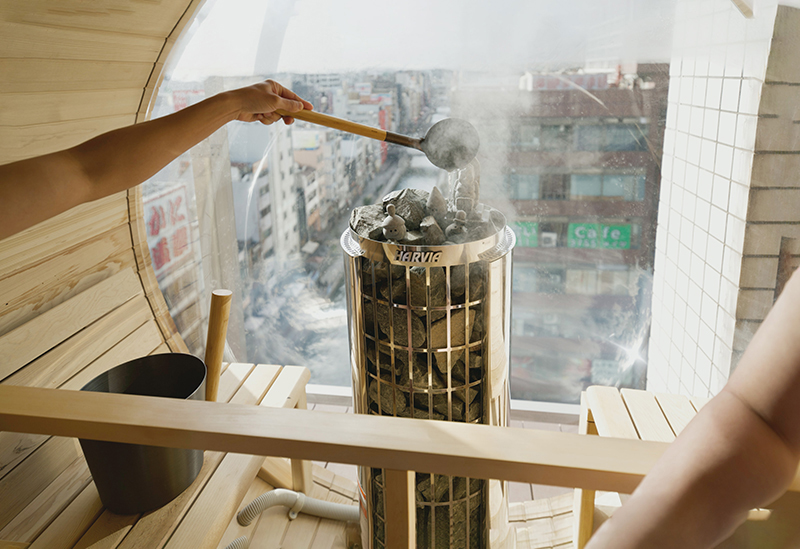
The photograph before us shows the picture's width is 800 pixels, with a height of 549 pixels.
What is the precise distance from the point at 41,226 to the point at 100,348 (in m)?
0.44

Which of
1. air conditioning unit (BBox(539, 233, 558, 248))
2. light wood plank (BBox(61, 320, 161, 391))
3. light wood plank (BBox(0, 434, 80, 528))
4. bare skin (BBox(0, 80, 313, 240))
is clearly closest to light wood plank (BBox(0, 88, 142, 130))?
bare skin (BBox(0, 80, 313, 240))

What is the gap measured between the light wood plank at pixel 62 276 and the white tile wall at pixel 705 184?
197cm

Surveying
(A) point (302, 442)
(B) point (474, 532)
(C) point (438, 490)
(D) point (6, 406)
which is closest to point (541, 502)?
(B) point (474, 532)

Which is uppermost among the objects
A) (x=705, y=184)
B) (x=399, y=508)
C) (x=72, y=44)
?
(x=72, y=44)

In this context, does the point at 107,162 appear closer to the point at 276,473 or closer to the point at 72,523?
the point at 72,523

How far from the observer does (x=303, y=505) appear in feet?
6.77

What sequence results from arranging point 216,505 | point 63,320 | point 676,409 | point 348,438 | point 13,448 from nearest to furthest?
point 348,438 < point 216,505 < point 13,448 < point 63,320 < point 676,409

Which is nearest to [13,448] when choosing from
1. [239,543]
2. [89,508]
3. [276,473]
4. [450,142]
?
[89,508]

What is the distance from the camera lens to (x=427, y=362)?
4.75 feet

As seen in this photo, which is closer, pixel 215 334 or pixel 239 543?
pixel 215 334

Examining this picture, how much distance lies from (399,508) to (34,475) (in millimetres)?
1143

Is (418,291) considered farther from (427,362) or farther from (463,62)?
(463,62)

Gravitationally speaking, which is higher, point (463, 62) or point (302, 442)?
point (463, 62)

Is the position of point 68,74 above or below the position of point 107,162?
above
